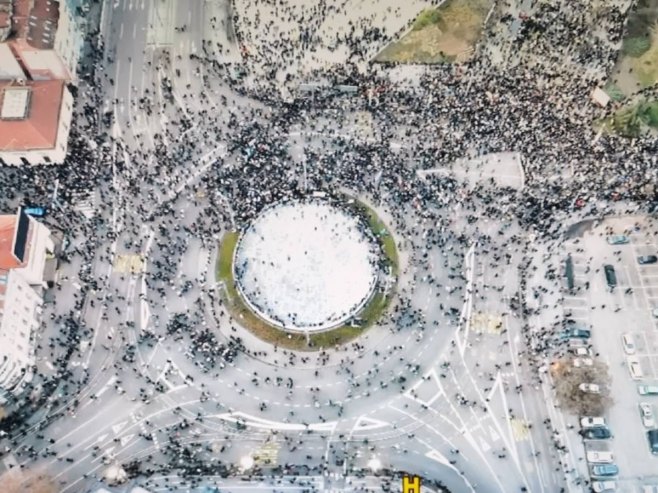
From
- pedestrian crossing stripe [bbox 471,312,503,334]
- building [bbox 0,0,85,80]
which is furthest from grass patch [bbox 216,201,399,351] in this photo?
building [bbox 0,0,85,80]

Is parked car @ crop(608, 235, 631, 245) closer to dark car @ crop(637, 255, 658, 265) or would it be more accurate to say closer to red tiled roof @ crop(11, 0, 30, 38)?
dark car @ crop(637, 255, 658, 265)

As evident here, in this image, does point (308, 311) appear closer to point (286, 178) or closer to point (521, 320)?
point (286, 178)

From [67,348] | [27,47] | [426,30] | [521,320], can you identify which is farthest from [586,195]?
[27,47]

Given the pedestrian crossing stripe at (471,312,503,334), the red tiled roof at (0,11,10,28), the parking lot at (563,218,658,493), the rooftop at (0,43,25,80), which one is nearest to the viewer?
the parking lot at (563,218,658,493)

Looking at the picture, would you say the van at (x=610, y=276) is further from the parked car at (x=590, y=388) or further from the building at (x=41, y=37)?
the building at (x=41, y=37)

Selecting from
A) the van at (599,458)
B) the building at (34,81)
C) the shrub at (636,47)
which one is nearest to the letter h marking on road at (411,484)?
the van at (599,458)

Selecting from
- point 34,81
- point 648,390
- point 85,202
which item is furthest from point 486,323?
point 34,81
